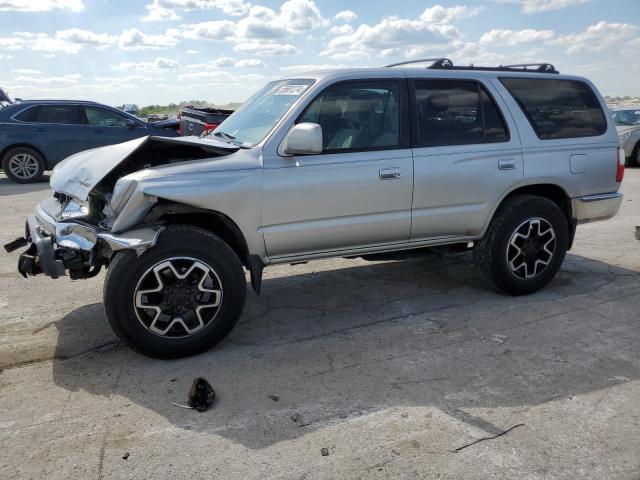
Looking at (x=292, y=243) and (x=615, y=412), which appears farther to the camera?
(x=292, y=243)

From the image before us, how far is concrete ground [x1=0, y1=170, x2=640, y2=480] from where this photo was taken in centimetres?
276

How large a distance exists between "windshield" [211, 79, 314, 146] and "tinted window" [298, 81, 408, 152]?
0.70ft

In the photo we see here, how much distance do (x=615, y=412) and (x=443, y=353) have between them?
3.58ft

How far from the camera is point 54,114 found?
39.2ft

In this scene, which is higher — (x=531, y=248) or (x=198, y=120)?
(x=198, y=120)

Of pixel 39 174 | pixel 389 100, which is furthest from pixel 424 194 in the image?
pixel 39 174

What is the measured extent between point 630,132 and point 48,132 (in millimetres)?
13310

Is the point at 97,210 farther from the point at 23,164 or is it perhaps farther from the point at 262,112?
the point at 23,164

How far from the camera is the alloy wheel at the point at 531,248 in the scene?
4863 mm

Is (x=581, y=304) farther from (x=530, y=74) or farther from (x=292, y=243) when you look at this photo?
(x=292, y=243)

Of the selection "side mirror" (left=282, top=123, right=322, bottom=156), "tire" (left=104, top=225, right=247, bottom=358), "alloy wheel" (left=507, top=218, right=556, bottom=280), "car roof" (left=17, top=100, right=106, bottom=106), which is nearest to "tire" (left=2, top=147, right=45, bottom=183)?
"car roof" (left=17, top=100, right=106, bottom=106)

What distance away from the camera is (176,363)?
3.77m

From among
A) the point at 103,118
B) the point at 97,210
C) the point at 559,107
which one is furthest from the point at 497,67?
the point at 103,118

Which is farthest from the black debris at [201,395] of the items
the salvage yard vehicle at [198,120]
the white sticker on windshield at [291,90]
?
the salvage yard vehicle at [198,120]
